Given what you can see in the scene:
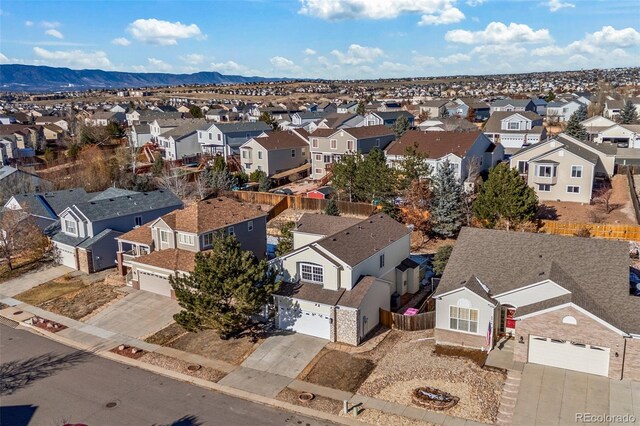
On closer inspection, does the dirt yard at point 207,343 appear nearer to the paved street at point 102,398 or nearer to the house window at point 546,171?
the paved street at point 102,398

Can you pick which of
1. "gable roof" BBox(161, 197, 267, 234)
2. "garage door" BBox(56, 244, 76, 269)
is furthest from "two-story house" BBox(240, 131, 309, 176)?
"garage door" BBox(56, 244, 76, 269)

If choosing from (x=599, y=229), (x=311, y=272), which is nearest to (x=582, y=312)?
(x=311, y=272)

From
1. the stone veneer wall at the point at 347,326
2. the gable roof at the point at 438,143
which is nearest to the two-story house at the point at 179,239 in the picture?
the stone veneer wall at the point at 347,326

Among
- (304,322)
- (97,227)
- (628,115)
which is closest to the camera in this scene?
(304,322)

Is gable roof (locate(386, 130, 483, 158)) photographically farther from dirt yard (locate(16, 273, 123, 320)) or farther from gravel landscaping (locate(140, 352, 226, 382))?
gravel landscaping (locate(140, 352, 226, 382))

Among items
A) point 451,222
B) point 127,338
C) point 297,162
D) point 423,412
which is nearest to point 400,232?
point 451,222

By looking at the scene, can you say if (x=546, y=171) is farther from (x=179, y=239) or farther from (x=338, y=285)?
(x=179, y=239)
